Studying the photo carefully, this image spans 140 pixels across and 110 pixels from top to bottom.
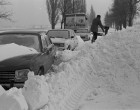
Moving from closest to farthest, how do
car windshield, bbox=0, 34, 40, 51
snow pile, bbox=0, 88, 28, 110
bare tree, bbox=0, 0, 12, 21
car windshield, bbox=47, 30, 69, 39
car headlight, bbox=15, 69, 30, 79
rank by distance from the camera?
snow pile, bbox=0, 88, 28, 110, car headlight, bbox=15, 69, 30, 79, car windshield, bbox=0, 34, 40, 51, car windshield, bbox=47, 30, 69, 39, bare tree, bbox=0, 0, 12, 21

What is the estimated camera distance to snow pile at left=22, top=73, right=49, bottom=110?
14.6 feet

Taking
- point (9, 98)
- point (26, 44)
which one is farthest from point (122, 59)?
point (9, 98)

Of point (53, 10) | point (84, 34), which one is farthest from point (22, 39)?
point (53, 10)

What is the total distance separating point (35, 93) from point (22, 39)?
11.0 feet

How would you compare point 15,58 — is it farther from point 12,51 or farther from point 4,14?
point 4,14

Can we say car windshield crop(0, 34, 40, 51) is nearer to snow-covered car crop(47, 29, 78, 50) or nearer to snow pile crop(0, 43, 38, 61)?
snow pile crop(0, 43, 38, 61)

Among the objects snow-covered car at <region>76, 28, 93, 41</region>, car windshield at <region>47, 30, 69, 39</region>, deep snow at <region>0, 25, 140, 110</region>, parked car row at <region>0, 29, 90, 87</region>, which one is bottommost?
snow-covered car at <region>76, 28, 93, 41</region>

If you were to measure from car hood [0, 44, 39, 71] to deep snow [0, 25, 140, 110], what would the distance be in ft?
2.09

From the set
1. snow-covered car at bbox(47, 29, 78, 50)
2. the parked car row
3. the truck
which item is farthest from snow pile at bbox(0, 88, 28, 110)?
the truck

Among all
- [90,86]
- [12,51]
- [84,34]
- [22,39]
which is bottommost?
[84,34]

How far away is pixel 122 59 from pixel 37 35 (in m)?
3.15

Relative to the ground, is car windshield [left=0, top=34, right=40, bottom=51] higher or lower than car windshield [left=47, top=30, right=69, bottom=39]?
higher

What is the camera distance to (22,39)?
25.1 ft

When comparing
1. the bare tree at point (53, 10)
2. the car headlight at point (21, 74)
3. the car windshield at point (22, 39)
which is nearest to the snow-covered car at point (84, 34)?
the bare tree at point (53, 10)
